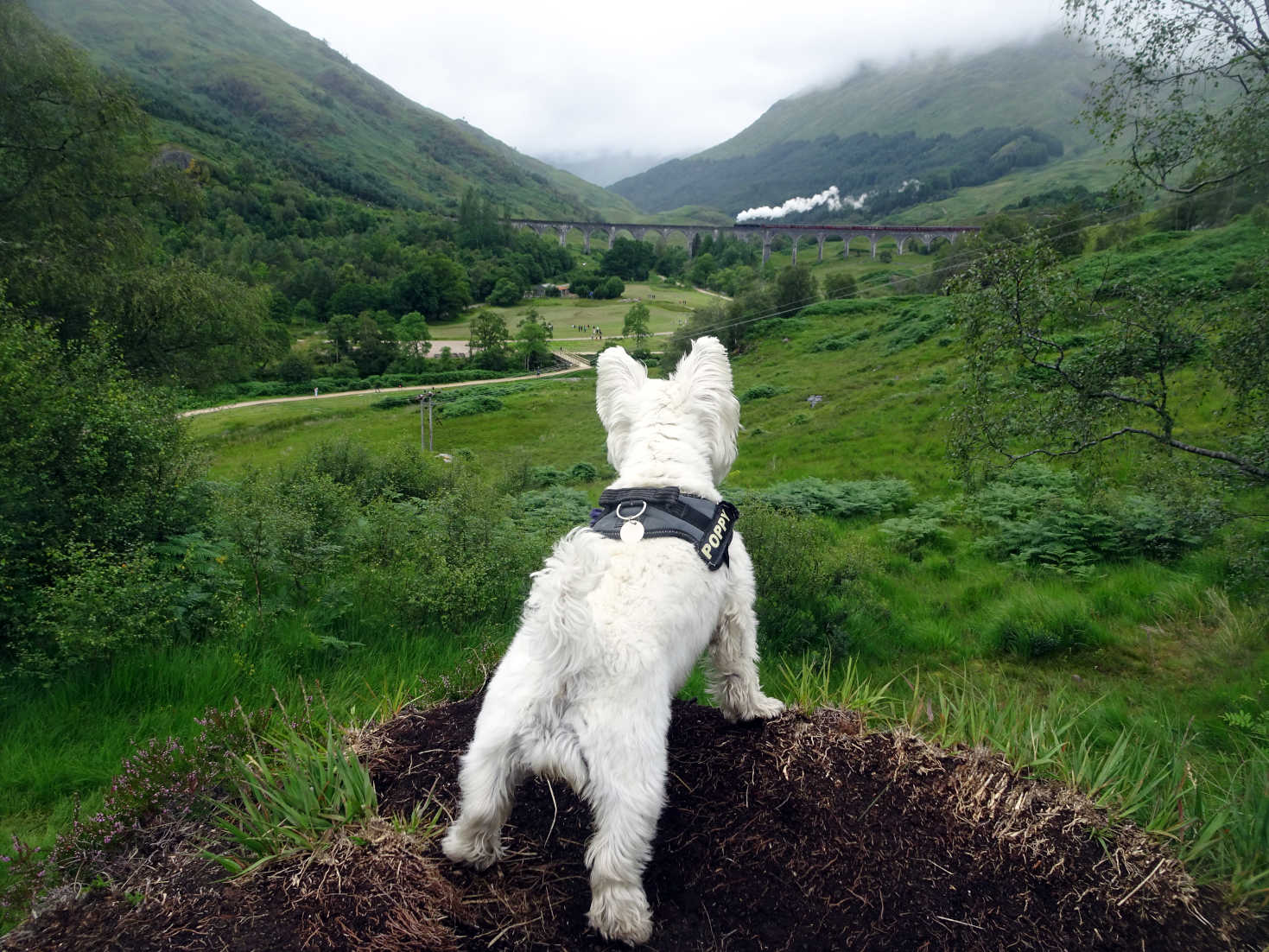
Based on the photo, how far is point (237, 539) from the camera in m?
5.82

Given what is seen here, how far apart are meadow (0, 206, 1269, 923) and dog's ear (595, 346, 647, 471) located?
188 centimetres

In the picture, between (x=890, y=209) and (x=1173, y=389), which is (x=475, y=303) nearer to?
(x=1173, y=389)

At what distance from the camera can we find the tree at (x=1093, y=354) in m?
6.15

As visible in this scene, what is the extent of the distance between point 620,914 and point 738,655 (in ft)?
5.19

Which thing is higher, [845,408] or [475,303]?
[475,303]

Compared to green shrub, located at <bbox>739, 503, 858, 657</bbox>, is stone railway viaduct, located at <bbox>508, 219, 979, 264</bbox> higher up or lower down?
higher up

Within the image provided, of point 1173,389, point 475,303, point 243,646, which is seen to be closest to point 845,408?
point 1173,389

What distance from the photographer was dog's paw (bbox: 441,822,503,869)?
2670 mm

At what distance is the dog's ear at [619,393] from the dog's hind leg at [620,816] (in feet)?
6.37

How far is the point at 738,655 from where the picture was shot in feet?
12.2

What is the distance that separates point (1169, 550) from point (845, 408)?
20648mm

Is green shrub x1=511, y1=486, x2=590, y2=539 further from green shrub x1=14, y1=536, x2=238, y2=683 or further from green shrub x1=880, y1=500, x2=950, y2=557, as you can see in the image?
green shrub x1=880, y1=500, x2=950, y2=557

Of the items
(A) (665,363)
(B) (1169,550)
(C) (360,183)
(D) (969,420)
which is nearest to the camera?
(D) (969,420)

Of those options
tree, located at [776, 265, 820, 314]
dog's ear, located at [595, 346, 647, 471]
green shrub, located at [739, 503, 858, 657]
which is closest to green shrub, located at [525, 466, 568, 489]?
green shrub, located at [739, 503, 858, 657]
